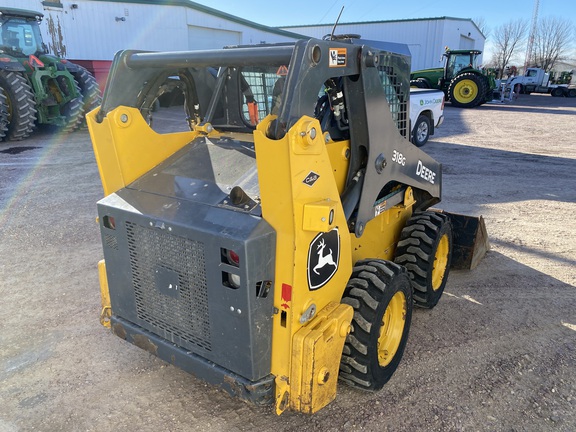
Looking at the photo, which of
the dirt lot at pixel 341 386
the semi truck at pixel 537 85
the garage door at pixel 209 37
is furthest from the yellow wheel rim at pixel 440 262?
the semi truck at pixel 537 85

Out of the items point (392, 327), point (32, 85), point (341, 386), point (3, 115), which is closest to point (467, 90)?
point (32, 85)

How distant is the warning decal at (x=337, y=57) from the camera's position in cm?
234

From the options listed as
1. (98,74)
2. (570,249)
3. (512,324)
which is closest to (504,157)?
(570,249)

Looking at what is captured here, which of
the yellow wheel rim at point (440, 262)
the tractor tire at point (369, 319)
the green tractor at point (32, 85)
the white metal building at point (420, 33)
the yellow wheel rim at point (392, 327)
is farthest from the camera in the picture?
the white metal building at point (420, 33)

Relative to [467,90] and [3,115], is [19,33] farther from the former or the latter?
[467,90]

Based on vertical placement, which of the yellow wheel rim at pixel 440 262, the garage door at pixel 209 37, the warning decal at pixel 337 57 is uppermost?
the garage door at pixel 209 37

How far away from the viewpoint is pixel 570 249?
17.6 feet

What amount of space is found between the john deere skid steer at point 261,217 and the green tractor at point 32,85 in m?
9.21

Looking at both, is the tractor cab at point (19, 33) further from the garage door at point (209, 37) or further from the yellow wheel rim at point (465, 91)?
the yellow wheel rim at point (465, 91)

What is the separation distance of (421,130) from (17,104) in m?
9.83

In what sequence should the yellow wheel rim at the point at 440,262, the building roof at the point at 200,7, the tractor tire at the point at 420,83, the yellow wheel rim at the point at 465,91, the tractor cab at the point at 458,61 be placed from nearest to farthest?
1. the yellow wheel rim at the point at 440,262
2. the building roof at the point at 200,7
3. the yellow wheel rim at the point at 465,91
4. the tractor cab at the point at 458,61
5. the tractor tire at the point at 420,83

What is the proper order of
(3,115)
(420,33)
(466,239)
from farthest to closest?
1. (420,33)
2. (3,115)
3. (466,239)

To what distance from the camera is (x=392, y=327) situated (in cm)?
313

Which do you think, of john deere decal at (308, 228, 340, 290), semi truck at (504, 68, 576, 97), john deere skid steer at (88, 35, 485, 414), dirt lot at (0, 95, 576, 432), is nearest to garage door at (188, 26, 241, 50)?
dirt lot at (0, 95, 576, 432)
